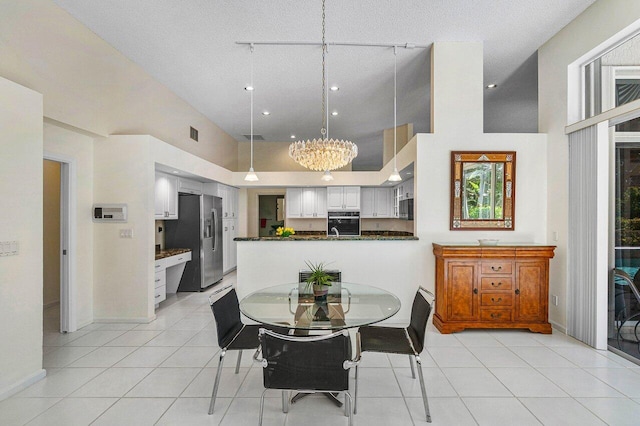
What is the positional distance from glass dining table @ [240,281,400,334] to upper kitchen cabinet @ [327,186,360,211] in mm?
4680

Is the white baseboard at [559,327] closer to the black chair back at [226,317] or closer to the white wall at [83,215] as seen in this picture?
the black chair back at [226,317]

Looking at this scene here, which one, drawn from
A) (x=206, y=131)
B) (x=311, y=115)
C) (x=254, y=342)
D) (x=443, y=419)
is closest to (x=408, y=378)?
(x=443, y=419)

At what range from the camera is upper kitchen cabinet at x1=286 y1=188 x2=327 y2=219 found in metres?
7.75

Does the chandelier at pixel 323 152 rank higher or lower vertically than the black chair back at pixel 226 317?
higher

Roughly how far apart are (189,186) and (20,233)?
3.35 m

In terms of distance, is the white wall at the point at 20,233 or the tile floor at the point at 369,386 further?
the white wall at the point at 20,233

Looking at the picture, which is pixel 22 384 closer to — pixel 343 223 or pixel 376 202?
pixel 343 223

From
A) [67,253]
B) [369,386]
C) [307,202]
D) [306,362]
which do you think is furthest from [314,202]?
[306,362]

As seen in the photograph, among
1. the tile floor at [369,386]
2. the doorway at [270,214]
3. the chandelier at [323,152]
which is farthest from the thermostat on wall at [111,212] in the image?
the doorway at [270,214]

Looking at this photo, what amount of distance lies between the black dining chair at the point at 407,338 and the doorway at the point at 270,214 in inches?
309

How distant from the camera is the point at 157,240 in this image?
5422 millimetres

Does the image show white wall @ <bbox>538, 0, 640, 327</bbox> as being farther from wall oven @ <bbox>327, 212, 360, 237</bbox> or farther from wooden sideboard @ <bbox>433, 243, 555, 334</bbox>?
wall oven @ <bbox>327, 212, 360, 237</bbox>

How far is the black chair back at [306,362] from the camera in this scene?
5.42 ft

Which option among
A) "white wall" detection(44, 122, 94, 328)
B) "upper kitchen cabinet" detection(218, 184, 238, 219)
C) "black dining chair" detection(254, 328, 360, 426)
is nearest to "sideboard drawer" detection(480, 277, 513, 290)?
"black dining chair" detection(254, 328, 360, 426)
